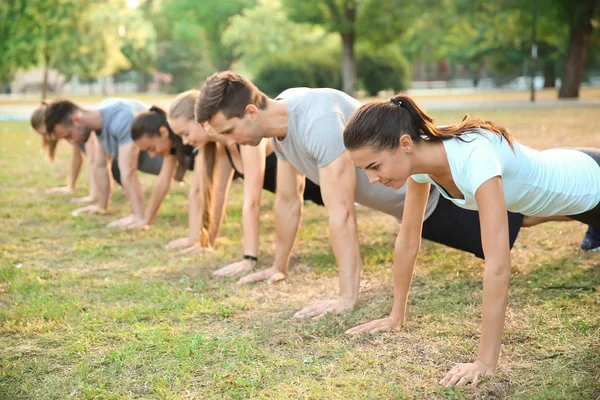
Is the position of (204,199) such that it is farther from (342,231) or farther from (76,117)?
(76,117)

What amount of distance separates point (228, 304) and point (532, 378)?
1972 millimetres

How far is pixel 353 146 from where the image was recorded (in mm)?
3139

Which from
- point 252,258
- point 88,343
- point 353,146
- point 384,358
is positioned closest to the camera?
point 353,146

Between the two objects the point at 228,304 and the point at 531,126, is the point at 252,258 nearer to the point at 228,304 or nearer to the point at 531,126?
the point at 228,304

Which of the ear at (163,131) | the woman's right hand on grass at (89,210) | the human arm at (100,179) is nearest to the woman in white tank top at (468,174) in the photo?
the ear at (163,131)

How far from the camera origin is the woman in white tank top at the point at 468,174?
2.97 meters

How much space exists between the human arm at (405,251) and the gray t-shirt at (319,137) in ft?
2.40

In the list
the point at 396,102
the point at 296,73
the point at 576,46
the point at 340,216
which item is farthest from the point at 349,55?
the point at 396,102

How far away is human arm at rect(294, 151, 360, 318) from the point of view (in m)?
4.15

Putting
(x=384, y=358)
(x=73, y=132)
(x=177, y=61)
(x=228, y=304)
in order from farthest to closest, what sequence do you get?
1. (x=177, y=61)
2. (x=73, y=132)
3. (x=228, y=304)
4. (x=384, y=358)

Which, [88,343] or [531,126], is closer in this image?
[88,343]

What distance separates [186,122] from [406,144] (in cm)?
264

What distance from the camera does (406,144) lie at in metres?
3.11

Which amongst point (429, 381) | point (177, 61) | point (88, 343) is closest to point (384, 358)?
point (429, 381)
